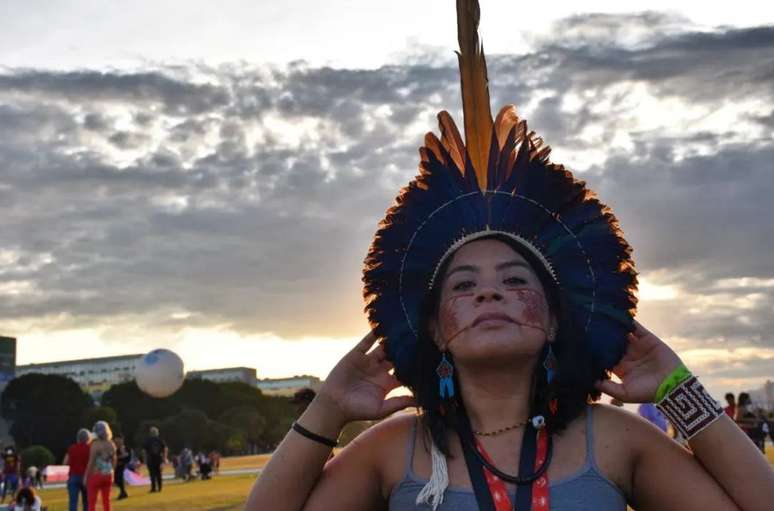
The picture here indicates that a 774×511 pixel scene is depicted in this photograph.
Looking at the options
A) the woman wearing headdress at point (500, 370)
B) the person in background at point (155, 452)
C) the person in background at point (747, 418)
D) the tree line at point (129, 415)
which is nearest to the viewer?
the woman wearing headdress at point (500, 370)

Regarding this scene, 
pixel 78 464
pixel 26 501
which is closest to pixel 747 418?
pixel 78 464

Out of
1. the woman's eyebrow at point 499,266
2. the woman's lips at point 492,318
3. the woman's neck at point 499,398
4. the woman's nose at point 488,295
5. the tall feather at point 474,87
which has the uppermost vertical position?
the tall feather at point 474,87

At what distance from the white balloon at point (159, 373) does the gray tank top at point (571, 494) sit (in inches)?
1546

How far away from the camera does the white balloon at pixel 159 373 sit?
139 ft

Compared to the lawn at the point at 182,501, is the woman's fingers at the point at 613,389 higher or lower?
higher

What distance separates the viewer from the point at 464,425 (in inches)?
160

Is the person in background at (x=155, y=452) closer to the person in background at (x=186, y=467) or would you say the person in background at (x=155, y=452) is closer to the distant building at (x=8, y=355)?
the person in background at (x=186, y=467)

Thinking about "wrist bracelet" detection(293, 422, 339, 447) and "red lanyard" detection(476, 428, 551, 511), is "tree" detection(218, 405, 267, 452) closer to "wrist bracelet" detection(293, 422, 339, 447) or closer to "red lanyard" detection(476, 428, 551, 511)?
"wrist bracelet" detection(293, 422, 339, 447)

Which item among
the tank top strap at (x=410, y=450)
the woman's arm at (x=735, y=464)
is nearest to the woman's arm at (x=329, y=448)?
the tank top strap at (x=410, y=450)

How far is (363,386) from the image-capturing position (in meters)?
4.21

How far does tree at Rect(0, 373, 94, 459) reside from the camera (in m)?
71.8

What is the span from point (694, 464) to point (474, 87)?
5.34ft

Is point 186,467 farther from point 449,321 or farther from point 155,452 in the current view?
point 449,321

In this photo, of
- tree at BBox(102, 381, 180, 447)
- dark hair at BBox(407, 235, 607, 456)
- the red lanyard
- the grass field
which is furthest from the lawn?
tree at BBox(102, 381, 180, 447)
